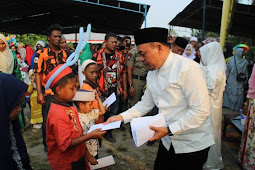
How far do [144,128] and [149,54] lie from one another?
612mm

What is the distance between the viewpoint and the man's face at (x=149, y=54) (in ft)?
5.55

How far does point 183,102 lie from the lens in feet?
5.64

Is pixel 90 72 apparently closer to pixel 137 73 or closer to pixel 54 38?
pixel 54 38

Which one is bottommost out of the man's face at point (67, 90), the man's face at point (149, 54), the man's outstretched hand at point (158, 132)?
the man's outstretched hand at point (158, 132)

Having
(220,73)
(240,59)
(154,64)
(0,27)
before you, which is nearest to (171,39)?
(240,59)

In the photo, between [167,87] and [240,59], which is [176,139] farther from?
[240,59]

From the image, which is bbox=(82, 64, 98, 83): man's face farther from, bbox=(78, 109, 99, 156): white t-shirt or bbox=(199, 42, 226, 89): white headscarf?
bbox=(199, 42, 226, 89): white headscarf

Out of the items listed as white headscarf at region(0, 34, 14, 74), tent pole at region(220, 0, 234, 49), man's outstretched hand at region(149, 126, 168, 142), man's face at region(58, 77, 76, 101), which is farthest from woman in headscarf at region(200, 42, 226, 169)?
white headscarf at region(0, 34, 14, 74)

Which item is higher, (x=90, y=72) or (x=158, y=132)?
(x=90, y=72)

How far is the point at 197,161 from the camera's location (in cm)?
180

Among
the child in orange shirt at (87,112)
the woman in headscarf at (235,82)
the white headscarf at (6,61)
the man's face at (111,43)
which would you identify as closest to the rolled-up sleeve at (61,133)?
the child in orange shirt at (87,112)

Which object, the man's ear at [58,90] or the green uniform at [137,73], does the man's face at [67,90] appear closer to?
→ the man's ear at [58,90]

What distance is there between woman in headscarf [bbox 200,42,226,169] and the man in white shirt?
44.4 inches

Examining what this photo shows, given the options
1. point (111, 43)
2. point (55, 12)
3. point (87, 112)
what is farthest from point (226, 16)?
point (55, 12)
